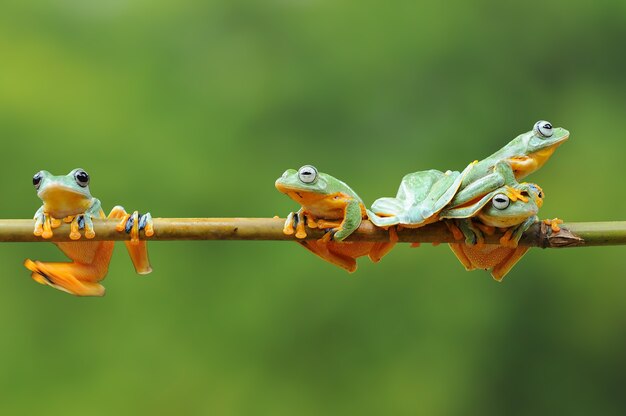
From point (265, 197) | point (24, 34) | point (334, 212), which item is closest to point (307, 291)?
point (265, 197)

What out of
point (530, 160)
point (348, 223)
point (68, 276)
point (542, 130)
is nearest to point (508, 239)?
point (530, 160)

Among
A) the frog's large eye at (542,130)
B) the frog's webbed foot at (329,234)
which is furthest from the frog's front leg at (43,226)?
the frog's large eye at (542,130)

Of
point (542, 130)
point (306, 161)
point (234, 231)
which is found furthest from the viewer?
point (306, 161)

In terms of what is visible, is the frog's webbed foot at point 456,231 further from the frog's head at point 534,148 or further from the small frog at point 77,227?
the small frog at point 77,227

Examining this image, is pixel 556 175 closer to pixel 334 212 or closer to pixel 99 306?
pixel 99 306

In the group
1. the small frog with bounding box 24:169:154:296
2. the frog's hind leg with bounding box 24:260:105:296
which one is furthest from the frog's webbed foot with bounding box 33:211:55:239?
the frog's hind leg with bounding box 24:260:105:296

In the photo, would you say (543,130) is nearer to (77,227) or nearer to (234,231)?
(234,231)
